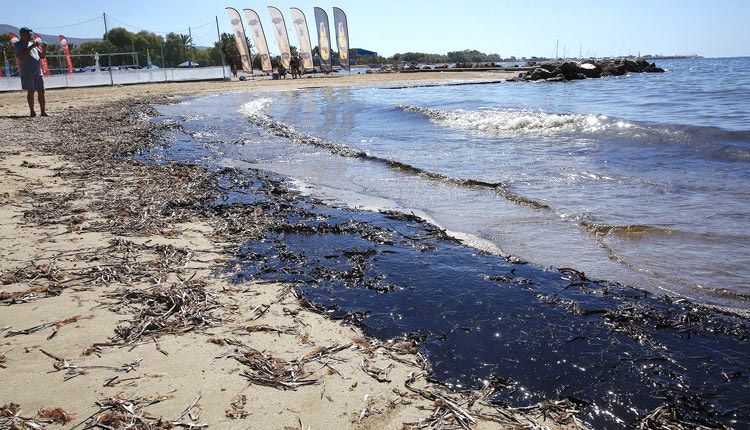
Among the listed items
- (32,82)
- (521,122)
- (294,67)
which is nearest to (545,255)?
(521,122)

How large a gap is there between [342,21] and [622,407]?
5075 centimetres

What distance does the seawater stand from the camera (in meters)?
3.85

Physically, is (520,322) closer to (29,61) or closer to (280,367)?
(280,367)

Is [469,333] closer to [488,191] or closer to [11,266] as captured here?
[11,266]

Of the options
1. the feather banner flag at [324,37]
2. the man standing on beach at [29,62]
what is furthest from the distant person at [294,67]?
the man standing on beach at [29,62]

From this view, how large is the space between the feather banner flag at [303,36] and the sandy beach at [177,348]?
45982 mm

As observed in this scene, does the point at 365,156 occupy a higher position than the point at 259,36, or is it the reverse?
the point at 259,36

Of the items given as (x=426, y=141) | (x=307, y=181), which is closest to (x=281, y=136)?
(x=426, y=141)

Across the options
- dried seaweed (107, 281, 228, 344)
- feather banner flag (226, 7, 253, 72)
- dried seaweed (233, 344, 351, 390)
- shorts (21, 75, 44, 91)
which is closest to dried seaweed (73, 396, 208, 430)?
dried seaweed (233, 344, 351, 390)

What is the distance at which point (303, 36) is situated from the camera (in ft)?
152

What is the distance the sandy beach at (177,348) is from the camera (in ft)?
6.07

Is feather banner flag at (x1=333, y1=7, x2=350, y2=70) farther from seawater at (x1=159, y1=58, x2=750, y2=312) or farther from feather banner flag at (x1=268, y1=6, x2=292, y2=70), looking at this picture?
seawater at (x1=159, y1=58, x2=750, y2=312)

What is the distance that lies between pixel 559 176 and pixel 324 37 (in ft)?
148

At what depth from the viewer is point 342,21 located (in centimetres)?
4778
